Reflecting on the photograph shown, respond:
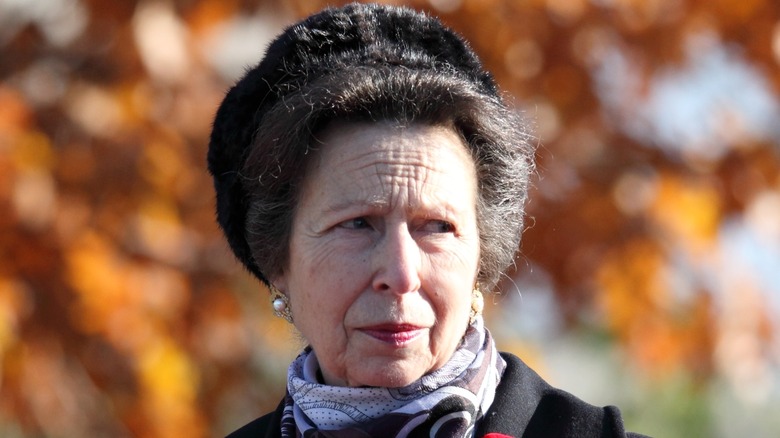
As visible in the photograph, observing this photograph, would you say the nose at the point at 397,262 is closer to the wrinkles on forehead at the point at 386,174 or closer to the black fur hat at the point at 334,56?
the wrinkles on forehead at the point at 386,174

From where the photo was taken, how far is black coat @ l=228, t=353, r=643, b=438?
302cm

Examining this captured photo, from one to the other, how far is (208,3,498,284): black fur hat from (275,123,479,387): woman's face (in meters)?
0.17

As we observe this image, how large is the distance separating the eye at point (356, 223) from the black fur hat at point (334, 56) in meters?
0.38

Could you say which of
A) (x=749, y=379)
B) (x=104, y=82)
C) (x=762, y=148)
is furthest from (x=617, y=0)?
(x=104, y=82)

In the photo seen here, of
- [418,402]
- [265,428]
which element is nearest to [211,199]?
[265,428]

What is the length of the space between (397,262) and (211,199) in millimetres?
4062

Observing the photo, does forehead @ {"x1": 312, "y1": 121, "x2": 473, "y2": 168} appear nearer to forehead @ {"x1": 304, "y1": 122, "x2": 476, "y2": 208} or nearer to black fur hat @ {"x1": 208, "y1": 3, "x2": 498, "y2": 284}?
forehead @ {"x1": 304, "y1": 122, "x2": 476, "y2": 208}

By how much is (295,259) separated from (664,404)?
319 inches

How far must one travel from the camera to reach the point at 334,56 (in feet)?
10.6

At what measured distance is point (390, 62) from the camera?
318cm

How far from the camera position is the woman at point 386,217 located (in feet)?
9.83

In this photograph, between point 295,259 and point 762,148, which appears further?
point 762,148

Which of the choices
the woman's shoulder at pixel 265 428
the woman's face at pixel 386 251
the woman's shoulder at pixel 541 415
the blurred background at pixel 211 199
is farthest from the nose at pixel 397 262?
the blurred background at pixel 211 199

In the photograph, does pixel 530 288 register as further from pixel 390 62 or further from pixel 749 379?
pixel 390 62
